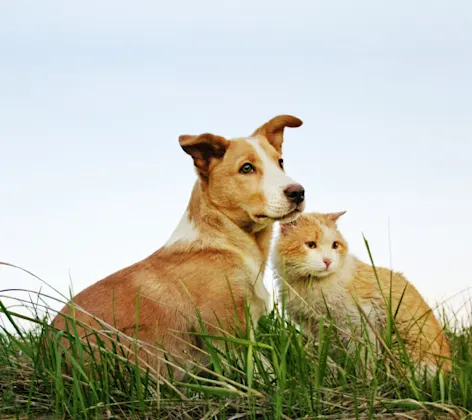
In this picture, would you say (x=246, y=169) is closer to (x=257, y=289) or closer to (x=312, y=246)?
(x=257, y=289)

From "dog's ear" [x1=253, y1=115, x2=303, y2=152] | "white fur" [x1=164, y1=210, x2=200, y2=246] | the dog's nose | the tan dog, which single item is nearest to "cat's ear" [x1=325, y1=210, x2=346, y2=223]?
"dog's ear" [x1=253, y1=115, x2=303, y2=152]

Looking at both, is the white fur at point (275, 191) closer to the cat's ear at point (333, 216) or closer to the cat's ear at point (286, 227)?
the cat's ear at point (286, 227)

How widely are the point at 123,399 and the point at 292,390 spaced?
37.1 inches

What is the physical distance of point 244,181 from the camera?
182 inches

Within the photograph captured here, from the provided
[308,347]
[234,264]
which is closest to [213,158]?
[234,264]

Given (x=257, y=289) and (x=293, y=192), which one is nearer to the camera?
(x=293, y=192)

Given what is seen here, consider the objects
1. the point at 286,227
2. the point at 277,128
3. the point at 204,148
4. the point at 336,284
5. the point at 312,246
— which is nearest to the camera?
the point at 204,148

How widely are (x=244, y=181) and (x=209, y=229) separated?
0.41 meters

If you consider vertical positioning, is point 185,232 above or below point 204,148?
below

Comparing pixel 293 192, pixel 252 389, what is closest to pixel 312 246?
pixel 293 192

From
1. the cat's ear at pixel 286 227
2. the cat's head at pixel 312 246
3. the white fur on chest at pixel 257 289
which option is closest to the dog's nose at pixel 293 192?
the white fur on chest at pixel 257 289

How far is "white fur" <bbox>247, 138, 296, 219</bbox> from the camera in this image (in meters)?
4.50

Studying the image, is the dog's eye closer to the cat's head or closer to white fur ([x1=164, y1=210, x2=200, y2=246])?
white fur ([x1=164, y1=210, x2=200, y2=246])

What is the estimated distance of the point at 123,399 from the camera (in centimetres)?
361
